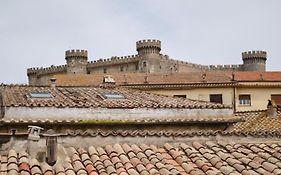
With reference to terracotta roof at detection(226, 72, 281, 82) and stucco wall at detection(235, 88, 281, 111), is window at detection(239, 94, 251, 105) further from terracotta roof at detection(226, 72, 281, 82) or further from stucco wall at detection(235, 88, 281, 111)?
terracotta roof at detection(226, 72, 281, 82)

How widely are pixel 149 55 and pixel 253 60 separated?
14845 mm

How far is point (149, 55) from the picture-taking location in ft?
221

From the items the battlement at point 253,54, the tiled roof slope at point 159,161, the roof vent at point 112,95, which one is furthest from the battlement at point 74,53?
the tiled roof slope at point 159,161

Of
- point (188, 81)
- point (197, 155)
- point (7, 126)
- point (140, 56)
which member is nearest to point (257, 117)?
point (7, 126)

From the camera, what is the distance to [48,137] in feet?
28.7

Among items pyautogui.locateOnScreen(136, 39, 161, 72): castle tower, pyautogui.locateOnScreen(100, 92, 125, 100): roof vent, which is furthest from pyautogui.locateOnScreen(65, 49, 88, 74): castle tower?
pyautogui.locateOnScreen(100, 92, 125, 100): roof vent

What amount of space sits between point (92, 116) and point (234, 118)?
5306 mm

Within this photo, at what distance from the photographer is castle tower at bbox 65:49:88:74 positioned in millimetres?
71312

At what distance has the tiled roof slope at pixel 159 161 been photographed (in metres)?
8.45

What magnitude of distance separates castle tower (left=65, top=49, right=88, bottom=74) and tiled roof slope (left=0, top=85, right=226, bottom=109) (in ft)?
162

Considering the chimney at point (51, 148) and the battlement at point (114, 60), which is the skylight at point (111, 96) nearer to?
the chimney at point (51, 148)

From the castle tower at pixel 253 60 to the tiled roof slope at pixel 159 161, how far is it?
201 ft

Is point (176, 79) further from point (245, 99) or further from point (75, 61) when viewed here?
point (75, 61)

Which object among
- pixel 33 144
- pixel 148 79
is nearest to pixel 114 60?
pixel 148 79
